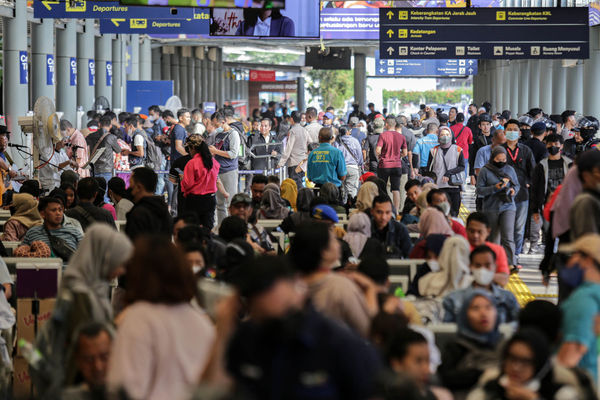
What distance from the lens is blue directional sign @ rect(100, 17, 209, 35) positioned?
25.2 metres

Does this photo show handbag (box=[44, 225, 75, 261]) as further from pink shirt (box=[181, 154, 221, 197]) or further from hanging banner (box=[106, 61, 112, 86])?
hanging banner (box=[106, 61, 112, 86])

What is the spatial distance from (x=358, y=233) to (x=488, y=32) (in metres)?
10.2

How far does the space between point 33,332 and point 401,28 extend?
12348 mm

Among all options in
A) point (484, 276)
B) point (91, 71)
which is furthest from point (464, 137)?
point (484, 276)

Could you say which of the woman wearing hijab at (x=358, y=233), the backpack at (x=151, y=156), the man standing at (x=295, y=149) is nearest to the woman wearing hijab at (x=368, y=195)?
the woman wearing hijab at (x=358, y=233)

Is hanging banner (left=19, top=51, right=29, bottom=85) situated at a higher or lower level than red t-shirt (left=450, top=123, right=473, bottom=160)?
higher

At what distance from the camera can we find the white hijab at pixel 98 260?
607 centimetres

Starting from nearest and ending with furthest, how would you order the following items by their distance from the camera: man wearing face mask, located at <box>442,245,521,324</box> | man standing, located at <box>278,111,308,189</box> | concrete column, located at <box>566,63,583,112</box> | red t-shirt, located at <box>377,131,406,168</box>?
man wearing face mask, located at <box>442,245,521,324</box> → red t-shirt, located at <box>377,131,406,168</box> → man standing, located at <box>278,111,308,189</box> → concrete column, located at <box>566,63,583,112</box>

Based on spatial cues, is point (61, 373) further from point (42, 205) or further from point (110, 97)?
point (110, 97)

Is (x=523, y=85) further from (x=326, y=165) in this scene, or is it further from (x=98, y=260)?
(x=98, y=260)

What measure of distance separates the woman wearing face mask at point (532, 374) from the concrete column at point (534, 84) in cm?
3403

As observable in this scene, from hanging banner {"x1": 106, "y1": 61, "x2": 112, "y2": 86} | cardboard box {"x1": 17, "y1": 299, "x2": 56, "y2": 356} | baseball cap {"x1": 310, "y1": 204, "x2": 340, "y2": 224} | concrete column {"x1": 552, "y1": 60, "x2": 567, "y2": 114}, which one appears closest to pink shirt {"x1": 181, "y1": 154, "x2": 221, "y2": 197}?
baseball cap {"x1": 310, "y1": 204, "x2": 340, "y2": 224}

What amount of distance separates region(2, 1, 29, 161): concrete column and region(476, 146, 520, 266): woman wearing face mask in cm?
1496

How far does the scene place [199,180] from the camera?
13.7 m
